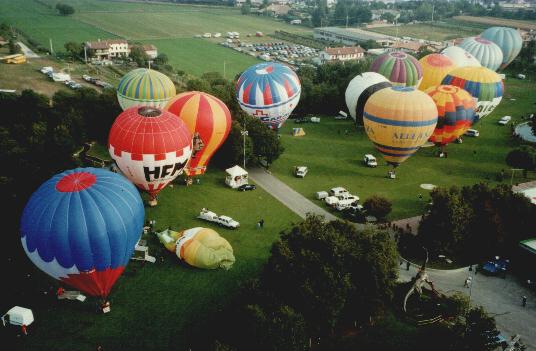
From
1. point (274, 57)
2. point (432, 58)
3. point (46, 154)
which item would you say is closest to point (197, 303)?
point (46, 154)

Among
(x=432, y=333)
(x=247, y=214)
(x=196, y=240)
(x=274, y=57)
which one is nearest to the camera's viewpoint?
(x=432, y=333)

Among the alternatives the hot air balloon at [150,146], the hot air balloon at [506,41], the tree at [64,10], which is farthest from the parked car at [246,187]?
the tree at [64,10]

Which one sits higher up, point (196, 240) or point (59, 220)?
point (59, 220)

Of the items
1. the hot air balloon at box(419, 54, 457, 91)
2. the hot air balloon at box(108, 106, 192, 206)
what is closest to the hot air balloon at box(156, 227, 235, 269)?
the hot air balloon at box(108, 106, 192, 206)

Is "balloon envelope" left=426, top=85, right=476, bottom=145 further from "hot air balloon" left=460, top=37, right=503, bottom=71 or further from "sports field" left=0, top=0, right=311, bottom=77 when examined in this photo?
"sports field" left=0, top=0, right=311, bottom=77

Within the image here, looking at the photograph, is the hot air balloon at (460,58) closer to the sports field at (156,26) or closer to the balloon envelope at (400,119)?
the balloon envelope at (400,119)

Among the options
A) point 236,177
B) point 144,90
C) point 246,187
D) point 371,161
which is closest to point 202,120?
point 236,177

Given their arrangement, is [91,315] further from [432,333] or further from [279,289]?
[432,333]

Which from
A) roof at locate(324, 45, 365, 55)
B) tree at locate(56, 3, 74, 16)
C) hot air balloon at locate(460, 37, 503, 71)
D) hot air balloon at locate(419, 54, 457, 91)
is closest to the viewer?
hot air balloon at locate(419, 54, 457, 91)
